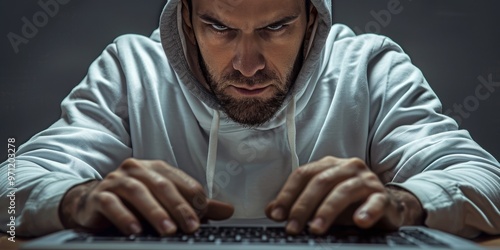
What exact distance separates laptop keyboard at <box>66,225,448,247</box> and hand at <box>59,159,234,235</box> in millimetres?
25

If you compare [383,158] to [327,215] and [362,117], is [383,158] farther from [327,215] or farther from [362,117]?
[327,215]

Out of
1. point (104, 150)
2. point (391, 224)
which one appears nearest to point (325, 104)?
point (104, 150)

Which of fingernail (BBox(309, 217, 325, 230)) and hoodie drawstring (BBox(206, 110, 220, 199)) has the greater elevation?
fingernail (BBox(309, 217, 325, 230))

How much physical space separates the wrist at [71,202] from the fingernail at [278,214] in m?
0.27

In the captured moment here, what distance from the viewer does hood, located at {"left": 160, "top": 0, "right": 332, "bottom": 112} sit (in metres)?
1.35

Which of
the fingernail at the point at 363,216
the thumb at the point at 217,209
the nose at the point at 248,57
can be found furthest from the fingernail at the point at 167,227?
the nose at the point at 248,57

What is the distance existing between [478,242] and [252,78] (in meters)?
0.55

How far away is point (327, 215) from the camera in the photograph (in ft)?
2.44

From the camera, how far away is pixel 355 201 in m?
0.79

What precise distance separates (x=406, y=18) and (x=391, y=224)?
1072 mm

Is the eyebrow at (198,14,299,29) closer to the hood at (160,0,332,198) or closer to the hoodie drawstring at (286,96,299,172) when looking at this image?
the hood at (160,0,332,198)

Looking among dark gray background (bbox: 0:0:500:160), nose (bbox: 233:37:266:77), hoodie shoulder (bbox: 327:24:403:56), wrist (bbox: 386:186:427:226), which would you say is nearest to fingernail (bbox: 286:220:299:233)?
wrist (bbox: 386:186:427:226)

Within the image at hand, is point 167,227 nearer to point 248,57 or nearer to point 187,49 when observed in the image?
point 248,57

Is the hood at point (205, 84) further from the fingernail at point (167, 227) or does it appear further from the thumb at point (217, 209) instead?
the fingernail at point (167, 227)
